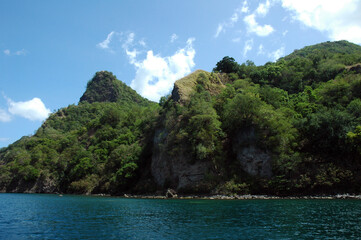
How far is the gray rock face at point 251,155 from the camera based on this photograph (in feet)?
159

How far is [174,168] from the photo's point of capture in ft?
188

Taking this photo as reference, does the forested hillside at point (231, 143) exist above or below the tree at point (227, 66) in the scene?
below

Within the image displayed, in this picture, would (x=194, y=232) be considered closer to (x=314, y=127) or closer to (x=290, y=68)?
(x=314, y=127)

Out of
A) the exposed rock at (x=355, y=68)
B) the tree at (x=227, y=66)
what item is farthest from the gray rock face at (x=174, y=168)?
the exposed rock at (x=355, y=68)

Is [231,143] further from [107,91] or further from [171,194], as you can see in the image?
[107,91]

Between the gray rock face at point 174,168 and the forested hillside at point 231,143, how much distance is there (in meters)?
0.21

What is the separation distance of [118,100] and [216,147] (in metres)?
116

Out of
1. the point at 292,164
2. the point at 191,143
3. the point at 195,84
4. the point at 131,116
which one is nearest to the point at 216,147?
the point at 191,143

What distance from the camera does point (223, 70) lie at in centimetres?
9225

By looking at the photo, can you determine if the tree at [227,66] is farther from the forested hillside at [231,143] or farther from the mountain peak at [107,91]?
the mountain peak at [107,91]

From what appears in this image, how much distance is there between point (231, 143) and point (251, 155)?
7040 mm

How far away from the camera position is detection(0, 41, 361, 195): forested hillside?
146ft

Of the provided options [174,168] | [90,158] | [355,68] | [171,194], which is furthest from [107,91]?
[355,68]

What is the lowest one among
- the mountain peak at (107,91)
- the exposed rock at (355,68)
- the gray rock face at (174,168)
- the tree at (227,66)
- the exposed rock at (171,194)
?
the exposed rock at (171,194)
